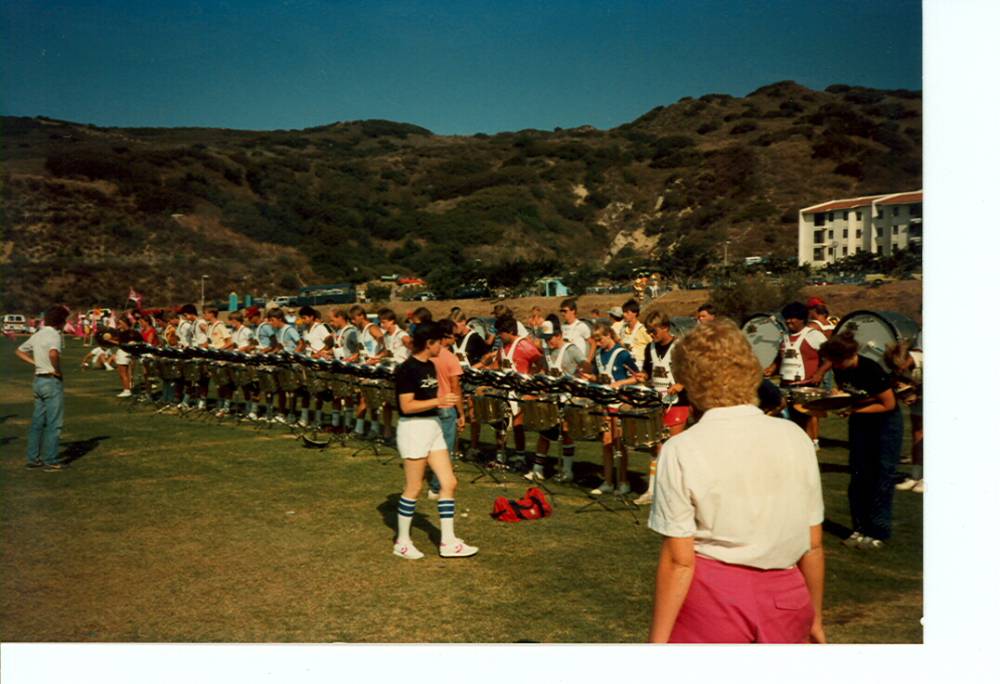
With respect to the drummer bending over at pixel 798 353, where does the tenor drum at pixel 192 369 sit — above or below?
below

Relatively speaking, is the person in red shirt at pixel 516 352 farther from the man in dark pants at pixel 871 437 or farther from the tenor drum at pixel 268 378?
the tenor drum at pixel 268 378

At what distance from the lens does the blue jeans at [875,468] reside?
7492 mm

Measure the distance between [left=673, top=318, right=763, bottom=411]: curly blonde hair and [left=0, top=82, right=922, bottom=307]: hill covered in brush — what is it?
38350 mm

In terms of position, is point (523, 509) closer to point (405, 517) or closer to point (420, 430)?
point (405, 517)

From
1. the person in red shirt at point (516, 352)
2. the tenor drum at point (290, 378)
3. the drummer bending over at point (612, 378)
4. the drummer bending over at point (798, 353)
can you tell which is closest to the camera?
the drummer bending over at point (612, 378)

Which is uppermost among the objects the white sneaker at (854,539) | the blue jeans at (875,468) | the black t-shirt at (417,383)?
the black t-shirt at (417,383)

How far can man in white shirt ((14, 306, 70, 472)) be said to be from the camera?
10.5m

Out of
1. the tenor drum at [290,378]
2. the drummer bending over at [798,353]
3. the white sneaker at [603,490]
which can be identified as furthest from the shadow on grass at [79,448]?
the drummer bending over at [798,353]

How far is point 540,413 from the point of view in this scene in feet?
32.1

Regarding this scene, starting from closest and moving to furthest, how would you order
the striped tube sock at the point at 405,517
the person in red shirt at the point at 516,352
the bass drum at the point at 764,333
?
1. the striped tube sock at the point at 405,517
2. the person in red shirt at the point at 516,352
3. the bass drum at the point at 764,333

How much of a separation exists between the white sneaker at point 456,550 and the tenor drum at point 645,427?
2053mm

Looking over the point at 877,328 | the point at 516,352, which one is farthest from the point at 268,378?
the point at 877,328

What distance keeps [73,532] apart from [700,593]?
271 inches

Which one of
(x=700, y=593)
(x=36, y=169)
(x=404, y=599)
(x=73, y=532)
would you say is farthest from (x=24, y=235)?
(x=700, y=593)
